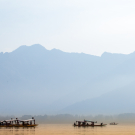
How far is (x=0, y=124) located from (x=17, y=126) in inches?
449

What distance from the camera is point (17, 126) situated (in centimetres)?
16375

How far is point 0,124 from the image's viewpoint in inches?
6614
